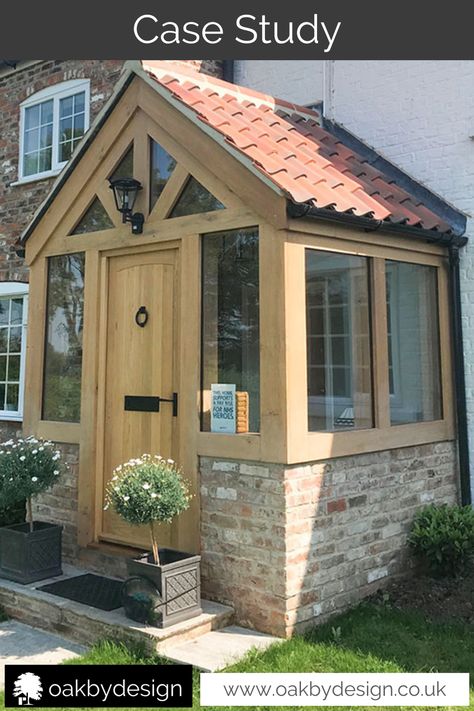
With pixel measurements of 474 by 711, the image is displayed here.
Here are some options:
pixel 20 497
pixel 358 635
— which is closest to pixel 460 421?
pixel 358 635

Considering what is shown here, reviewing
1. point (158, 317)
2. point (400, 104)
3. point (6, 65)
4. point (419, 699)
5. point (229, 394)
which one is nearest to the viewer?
point (419, 699)

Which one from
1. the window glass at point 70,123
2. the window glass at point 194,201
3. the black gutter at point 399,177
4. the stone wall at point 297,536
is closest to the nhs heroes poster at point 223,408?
the stone wall at point 297,536

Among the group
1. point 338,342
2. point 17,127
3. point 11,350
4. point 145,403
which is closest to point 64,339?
point 145,403

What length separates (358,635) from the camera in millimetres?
4453

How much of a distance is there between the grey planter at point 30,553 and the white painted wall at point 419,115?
12.7ft

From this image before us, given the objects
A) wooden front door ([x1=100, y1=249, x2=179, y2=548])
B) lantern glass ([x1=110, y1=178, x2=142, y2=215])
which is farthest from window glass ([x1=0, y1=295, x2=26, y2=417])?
lantern glass ([x1=110, y1=178, x2=142, y2=215])

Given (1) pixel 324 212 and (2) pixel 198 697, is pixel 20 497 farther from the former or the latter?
(1) pixel 324 212

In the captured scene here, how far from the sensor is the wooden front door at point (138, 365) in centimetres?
544

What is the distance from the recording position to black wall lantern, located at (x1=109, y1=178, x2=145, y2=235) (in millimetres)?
5539

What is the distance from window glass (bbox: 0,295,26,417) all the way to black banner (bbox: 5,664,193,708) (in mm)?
6010

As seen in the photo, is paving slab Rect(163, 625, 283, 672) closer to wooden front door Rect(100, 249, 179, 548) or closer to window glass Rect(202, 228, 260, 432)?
wooden front door Rect(100, 249, 179, 548)

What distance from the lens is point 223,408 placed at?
16.3 ft
